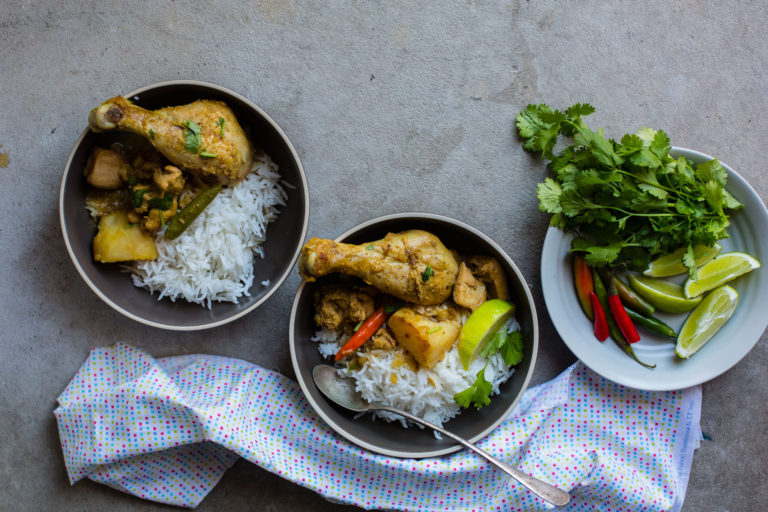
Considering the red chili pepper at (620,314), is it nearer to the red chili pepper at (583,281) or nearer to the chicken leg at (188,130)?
the red chili pepper at (583,281)

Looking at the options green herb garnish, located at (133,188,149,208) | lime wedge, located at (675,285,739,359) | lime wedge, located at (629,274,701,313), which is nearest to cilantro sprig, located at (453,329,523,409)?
lime wedge, located at (629,274,701,313)

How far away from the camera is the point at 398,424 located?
2973 mm

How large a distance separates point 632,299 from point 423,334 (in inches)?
45.4

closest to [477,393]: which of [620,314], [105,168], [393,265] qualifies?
[393,265]

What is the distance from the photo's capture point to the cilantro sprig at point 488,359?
2.74m

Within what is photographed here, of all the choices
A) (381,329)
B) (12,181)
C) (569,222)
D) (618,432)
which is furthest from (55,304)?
(618,432)

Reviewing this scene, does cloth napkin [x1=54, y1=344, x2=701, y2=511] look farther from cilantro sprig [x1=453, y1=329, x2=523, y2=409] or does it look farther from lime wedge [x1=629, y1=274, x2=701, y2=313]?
lime wedge [x1=629, y1=274, x2=701, y2=313]

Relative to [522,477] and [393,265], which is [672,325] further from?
[393,265]

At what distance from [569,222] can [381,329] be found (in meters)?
1.10

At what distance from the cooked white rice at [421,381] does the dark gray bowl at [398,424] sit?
99 mm

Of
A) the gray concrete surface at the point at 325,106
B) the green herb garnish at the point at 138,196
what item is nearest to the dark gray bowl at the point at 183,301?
the gray concrete surface at the point at 325,106

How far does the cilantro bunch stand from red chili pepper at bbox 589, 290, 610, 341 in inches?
7.7

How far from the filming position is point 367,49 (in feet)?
10.2

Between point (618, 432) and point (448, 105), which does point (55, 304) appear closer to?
Result: point (448, 105)
